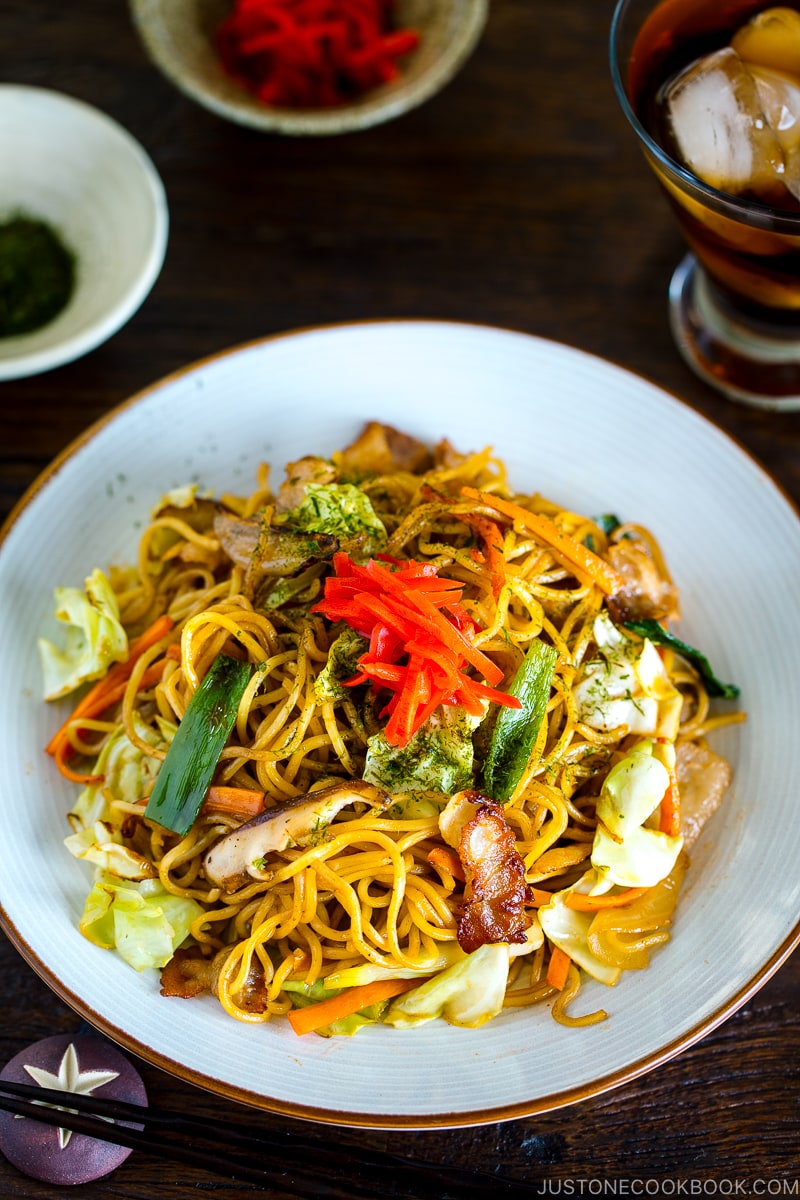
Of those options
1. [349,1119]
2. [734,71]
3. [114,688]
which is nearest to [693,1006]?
[349,1119]

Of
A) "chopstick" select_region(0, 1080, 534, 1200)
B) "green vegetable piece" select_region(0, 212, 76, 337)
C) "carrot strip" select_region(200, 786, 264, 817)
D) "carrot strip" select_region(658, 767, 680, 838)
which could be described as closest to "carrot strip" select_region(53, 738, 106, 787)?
"carrot strip" select_region(200, 786, 264, 817)

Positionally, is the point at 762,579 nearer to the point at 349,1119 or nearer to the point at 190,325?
the point at 349,1119

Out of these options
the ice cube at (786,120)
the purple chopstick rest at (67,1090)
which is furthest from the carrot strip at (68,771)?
the ice cube at (786,120)

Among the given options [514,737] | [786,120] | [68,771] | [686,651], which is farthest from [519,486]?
[68,771]

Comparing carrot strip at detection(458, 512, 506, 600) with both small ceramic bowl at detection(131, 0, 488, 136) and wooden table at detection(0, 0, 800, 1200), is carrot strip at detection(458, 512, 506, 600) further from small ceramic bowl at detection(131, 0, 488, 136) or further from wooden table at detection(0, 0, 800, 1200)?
small ceramic bowl at detection(131, 0, 488, 136)

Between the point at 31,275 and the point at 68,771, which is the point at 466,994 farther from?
the point at 31,275

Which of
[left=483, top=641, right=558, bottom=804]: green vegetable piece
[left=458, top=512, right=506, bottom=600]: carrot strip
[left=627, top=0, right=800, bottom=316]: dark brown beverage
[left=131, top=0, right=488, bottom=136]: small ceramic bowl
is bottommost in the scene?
[left=483, top=641, right=558, bottom=804]: green vegetable piece
